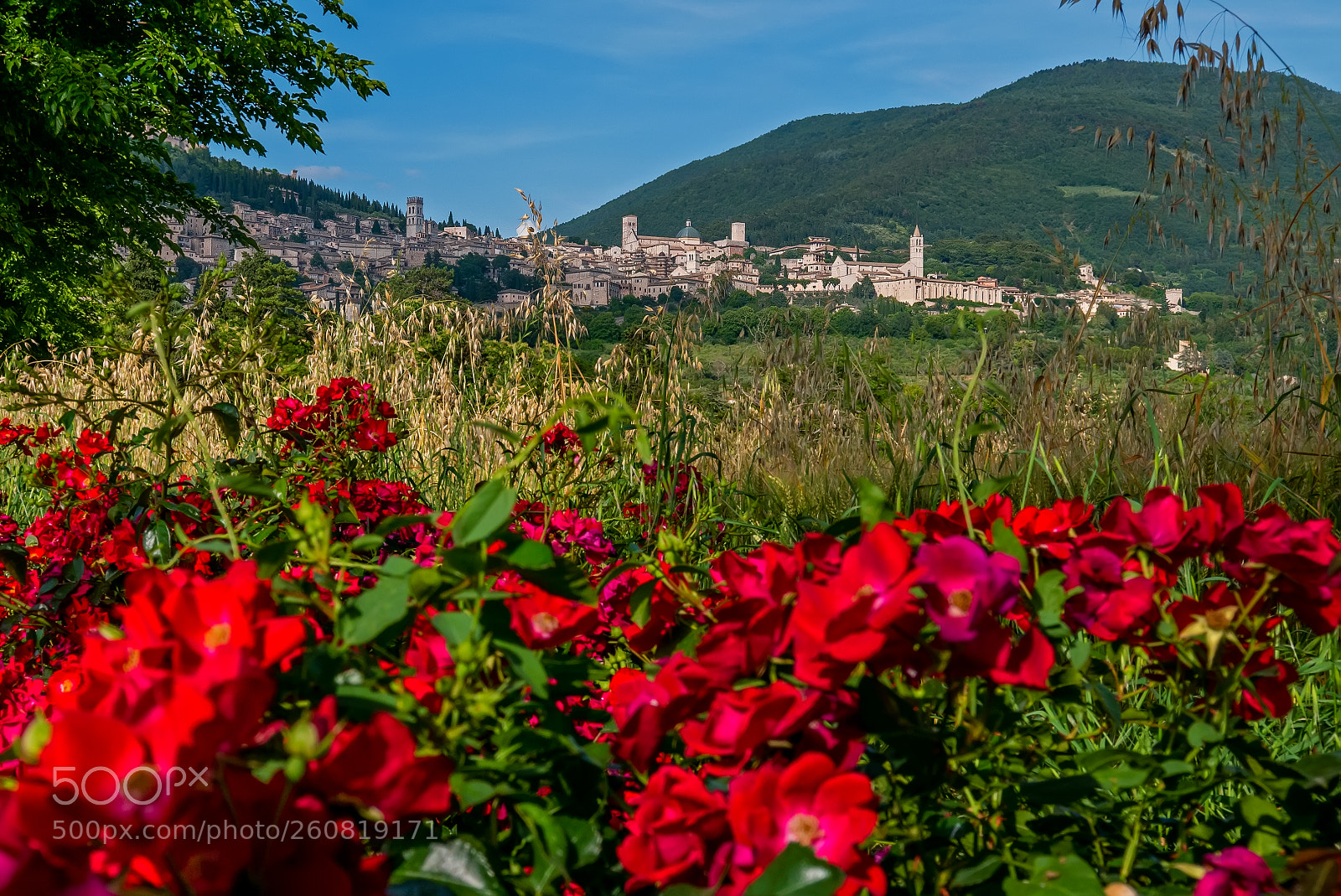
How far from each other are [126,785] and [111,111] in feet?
40.6

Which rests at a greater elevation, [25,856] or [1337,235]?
[1337,235]

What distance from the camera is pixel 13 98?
11578 mm

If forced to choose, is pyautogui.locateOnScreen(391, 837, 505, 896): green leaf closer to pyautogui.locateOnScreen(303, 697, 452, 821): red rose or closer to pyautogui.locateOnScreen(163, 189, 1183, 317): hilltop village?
pyautogui.locateOnScreen(303, 697, 452, 821): red rose

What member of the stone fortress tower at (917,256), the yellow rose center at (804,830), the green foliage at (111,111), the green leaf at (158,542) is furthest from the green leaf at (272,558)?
the stone fortress tower at (917,256)

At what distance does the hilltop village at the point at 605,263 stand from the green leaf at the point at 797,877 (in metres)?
2.35

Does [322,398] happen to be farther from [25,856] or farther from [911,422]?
A: [911,422]

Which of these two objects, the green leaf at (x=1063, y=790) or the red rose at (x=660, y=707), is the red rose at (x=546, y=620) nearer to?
the red rose at (x=660, y=707)

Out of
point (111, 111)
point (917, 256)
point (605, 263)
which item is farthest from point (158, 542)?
point (605, 263)

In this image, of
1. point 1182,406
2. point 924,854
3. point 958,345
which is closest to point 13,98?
point 958,345

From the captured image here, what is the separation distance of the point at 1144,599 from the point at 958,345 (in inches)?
161

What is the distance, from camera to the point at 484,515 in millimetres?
470

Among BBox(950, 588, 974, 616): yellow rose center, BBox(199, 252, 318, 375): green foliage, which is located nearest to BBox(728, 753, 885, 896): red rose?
BBox(950, 588, 974, 616): yellow rose center

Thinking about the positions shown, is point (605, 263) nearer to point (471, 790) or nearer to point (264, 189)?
point (471, 790)

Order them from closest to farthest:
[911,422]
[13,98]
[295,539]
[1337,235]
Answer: [295,539], [1337,235], [911,422], [13,98]
